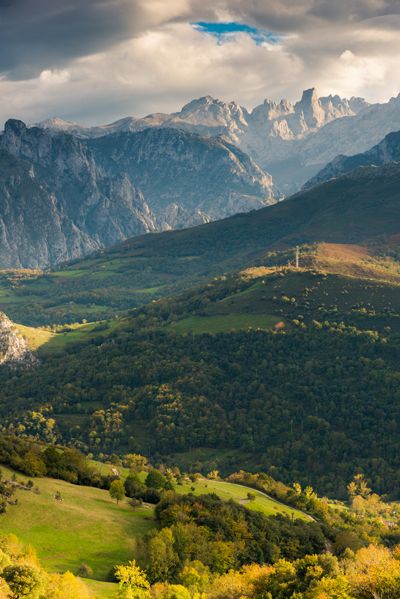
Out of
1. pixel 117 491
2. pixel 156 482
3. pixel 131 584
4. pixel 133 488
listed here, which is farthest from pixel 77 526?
pixel 156 482

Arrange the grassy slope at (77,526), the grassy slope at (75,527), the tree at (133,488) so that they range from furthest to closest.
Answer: the tree at (133,488)
the grassy slope at (75,527)
the grassy slope at (77,526)

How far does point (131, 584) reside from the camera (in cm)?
8412

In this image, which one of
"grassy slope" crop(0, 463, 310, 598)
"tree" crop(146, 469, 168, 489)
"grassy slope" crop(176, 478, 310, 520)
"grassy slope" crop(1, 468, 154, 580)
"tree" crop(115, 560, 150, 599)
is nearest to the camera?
"tree" crop(115, 560, 150, 599)

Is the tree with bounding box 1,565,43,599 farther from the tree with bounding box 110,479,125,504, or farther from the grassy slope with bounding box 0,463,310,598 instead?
the tree with bounding box 110,479,125,504

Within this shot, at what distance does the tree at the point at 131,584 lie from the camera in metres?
78.8

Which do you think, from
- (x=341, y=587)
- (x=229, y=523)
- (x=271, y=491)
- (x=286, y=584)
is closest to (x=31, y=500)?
(x=229, y=523)

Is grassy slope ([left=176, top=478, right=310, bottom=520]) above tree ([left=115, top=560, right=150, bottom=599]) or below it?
below

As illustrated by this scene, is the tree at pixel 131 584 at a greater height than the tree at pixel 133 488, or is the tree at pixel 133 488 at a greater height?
the tree at pixel 131 584

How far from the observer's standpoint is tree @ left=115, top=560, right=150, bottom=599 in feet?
259

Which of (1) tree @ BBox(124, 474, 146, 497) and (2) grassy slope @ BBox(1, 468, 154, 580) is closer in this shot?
Result: (2) grassy slope @ BBox(1, 468, 154, 580)

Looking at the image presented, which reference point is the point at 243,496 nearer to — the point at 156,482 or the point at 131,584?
the point at 156,482

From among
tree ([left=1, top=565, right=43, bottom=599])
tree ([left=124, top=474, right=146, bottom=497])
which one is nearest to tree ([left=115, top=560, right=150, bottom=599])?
tree ([left=1, top=565, right=43, bottom=599])

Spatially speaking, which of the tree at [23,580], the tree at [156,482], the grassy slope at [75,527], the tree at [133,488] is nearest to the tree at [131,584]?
the grassy slope at [75,527]

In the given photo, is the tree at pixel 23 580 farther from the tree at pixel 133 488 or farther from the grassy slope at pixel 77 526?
the tree at pixel 133 488
